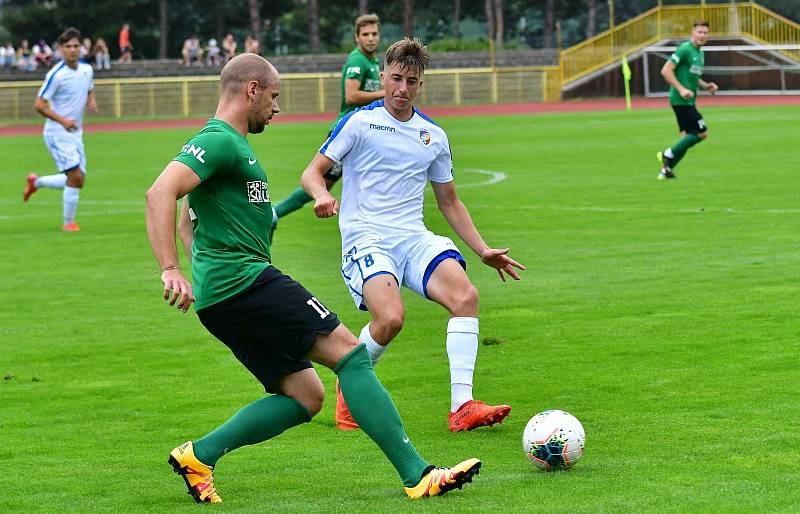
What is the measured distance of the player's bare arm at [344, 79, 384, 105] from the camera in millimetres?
15031

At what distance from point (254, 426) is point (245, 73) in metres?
1.53

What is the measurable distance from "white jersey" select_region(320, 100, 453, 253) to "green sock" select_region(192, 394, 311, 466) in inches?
72.5

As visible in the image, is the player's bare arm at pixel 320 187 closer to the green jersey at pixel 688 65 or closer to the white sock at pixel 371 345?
the white sock at pixel 371 345

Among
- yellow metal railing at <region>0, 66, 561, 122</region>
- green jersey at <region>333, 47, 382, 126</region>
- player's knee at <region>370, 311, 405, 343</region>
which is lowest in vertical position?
player's knee at <region>370, 311, 405, 343</region>

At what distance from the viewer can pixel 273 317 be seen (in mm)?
6066

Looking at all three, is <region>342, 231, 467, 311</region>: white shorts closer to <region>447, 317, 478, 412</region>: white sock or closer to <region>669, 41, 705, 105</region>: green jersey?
<region>447, 317, 478, 412</region>: white sock

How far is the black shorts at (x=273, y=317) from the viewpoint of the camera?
19.9 ft

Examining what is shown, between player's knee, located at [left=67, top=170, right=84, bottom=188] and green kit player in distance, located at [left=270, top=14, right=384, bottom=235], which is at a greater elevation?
green kit player in distance, located at [left=270, top=14, right=384, bottom=235]

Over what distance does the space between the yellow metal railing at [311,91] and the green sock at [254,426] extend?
167 ft

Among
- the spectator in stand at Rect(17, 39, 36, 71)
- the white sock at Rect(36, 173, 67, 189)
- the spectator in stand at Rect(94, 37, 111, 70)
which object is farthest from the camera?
the spectator in stand at Rect(17, 39, 36, 71)

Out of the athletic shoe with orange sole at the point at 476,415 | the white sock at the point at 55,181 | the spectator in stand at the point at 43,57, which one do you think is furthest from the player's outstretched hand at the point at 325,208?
the spectator in stand at the point at 43,57

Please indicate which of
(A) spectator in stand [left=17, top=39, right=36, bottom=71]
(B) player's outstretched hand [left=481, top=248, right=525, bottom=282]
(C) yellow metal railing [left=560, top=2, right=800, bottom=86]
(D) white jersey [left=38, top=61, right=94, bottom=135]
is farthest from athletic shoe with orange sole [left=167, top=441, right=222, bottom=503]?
(A) spectator in stand [left=17, top=39, right=36, bottom=71]

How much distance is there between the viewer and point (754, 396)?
787 centimetres

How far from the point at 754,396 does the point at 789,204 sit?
1033 centimetres
